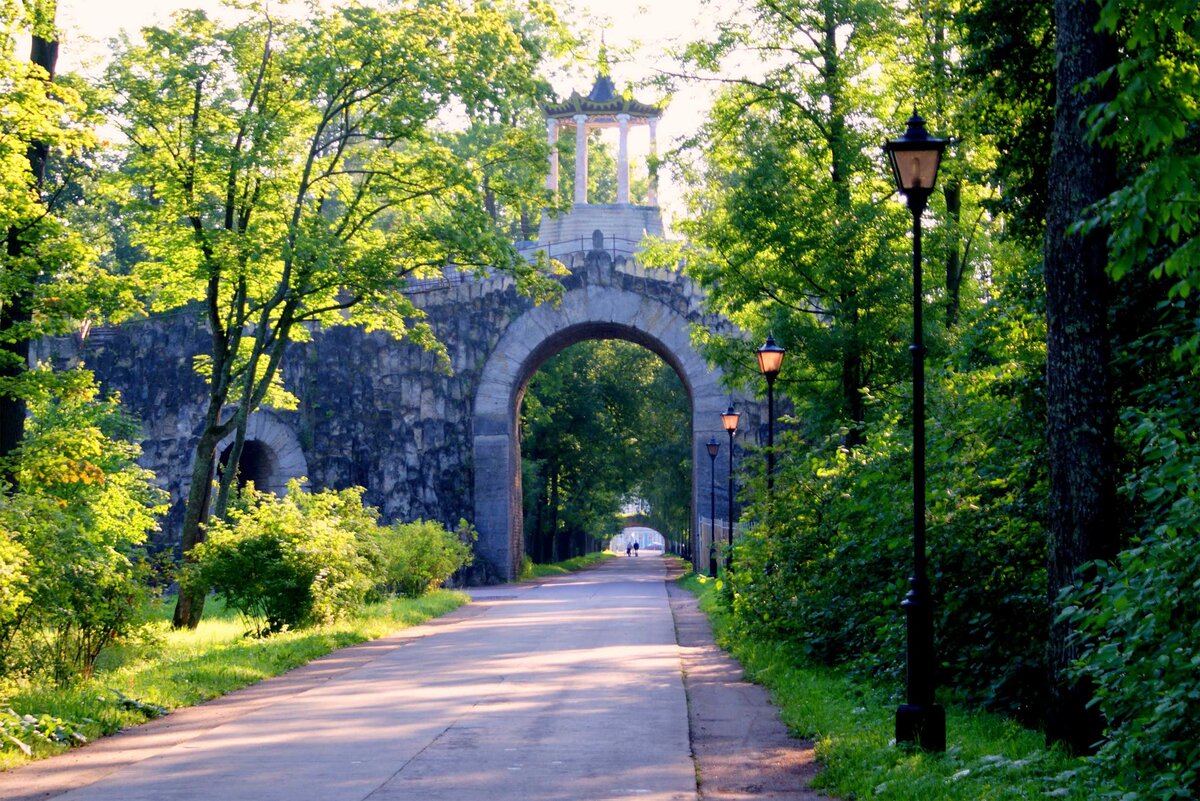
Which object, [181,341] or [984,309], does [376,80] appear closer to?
[984,309]

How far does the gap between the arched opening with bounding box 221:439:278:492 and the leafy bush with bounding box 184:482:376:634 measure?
19444 mm

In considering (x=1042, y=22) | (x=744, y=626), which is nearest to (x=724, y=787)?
(x=1042, y=22)

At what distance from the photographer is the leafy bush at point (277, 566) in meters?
17.8

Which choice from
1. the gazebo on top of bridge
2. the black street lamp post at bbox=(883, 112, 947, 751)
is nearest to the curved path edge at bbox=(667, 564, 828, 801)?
the black street lamp post at bbox=(883, 112, 947, 751)

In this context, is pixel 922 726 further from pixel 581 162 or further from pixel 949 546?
pixel 581 162

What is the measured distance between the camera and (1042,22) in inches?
432

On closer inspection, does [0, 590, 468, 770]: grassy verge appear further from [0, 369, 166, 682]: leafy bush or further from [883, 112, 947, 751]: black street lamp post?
[883, 112, 947, 751]: black street lamp post

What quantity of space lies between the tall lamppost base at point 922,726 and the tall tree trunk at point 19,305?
1018cm

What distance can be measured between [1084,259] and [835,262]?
12.3 meters

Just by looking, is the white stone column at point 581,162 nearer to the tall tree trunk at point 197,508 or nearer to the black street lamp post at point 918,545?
the tall tree trunk at point 197,508

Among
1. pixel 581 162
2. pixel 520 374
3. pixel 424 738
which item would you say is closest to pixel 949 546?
pixel 424 738

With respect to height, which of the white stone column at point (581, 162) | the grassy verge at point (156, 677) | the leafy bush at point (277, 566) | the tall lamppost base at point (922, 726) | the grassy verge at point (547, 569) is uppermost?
the white stone column at point (581, 162)

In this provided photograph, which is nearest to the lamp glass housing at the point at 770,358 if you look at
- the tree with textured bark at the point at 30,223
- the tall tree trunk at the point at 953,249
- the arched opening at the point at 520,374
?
the tall tree trunk at the point at 953,249

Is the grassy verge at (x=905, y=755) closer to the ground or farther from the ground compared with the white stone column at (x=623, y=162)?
closer to the ground
